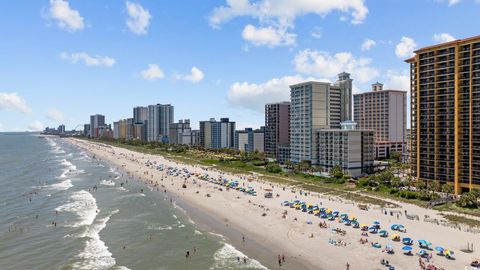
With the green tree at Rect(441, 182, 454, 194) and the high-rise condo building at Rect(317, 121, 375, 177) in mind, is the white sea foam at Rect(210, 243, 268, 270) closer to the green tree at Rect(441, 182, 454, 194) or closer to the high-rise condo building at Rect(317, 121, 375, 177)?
the green tree at Rect(441, 182, 454, 194)

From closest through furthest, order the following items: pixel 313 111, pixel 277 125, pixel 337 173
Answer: pixel 337 173 < pixel 313 111 < pixel 277 125

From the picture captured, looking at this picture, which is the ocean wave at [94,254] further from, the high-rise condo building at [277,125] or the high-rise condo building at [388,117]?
the high-rise condo building at [388,117]

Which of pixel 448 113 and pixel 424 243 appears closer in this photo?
pixel 424 243

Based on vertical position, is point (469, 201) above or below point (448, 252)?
above

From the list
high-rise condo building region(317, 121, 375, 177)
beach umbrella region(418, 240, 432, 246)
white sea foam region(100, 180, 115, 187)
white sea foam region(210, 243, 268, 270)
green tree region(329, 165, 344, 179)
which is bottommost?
white sea foam region(210, 243, 268, 270)

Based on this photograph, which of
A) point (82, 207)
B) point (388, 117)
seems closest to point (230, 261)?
point (82, 207)

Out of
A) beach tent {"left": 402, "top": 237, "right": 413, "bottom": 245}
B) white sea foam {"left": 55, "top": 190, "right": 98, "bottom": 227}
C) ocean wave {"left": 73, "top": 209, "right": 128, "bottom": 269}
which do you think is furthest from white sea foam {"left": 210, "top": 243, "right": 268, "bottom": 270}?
white sea foam {"left": 55, "top": 190, "right": 98, "bottom": 227}

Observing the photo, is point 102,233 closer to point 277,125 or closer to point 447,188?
point 447,188
